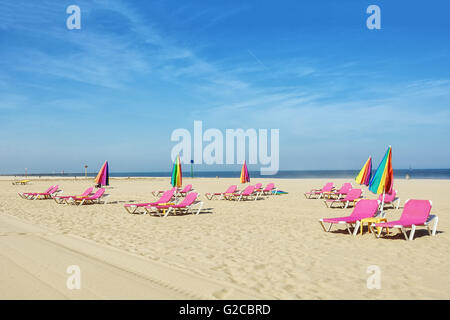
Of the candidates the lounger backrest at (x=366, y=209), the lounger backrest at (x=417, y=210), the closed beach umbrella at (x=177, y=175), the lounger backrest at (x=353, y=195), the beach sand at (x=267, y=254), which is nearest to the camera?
the beach sand at (x=267, y=254)

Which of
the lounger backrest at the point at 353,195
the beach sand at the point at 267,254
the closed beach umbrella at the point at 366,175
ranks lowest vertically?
the beach sand at the point at 267,254

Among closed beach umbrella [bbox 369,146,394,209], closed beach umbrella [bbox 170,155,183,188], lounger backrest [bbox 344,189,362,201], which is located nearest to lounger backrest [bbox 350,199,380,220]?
closed beach umbrella [bbox 369,146,394,209]

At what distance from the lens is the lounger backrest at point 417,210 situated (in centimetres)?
735

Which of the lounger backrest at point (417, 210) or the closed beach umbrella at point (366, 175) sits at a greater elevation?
the closed beach umbrella at point (366, 175)

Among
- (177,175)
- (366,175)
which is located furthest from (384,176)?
(177,175)

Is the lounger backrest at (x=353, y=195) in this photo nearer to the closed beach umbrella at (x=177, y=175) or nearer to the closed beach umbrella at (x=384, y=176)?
the closed beach umbrella at (x=384, y=176)

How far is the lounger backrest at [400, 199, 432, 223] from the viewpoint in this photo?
7347 millimetres

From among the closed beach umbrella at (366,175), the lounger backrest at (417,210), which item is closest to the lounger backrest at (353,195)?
the closed beach umbrella at (366,175)

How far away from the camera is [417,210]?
7535 millimetres

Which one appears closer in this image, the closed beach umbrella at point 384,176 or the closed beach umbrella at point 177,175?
the closed beach umbrella at point 384,176

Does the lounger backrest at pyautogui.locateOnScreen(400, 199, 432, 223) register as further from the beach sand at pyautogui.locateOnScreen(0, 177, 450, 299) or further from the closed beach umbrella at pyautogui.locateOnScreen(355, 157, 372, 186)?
the closed beach umbrella at pyautogui.locateOnScreen(355, 157, 372, 186)

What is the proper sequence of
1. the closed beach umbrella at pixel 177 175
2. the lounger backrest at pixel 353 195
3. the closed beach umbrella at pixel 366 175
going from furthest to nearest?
1. the closed beach umbrella at pixel 366 175
2. the lounger backrest at pixel 353 195
3. the closed beach umbrella at pixel 177 175
